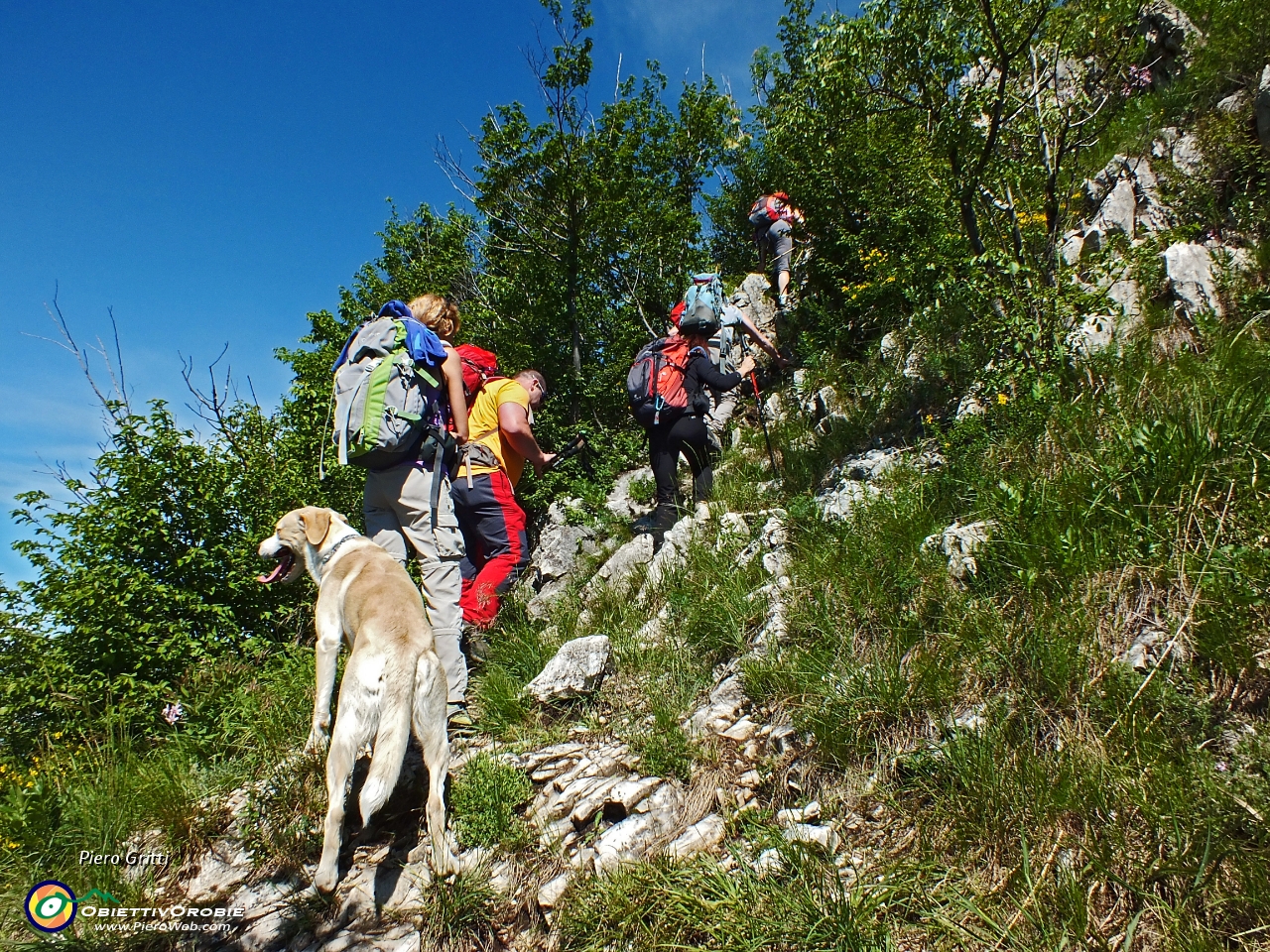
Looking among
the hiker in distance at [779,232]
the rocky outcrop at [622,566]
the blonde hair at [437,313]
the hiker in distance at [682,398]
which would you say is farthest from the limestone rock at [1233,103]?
the blonde hair at [437,313]

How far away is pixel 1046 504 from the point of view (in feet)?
11.4

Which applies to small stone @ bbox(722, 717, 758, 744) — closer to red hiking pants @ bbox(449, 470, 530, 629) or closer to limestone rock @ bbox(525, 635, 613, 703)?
limestone rock @ bbox(525, 635, 613, 703)

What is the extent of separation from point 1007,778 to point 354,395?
14.2ft

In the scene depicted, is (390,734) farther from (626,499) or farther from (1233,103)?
(1233,103)

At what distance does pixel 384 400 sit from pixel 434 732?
7.28ft

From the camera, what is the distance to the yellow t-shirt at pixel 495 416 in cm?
577

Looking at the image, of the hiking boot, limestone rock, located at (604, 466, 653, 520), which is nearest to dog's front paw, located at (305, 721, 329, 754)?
the hiking boot

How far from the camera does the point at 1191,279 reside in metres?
4.80

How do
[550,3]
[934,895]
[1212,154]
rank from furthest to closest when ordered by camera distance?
[550,3] < [1212,154] < [934,895]

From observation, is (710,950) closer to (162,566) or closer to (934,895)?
(934,895)

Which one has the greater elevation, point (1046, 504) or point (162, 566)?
point (162, 566)

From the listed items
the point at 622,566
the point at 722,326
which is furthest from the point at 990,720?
the point at 722,326

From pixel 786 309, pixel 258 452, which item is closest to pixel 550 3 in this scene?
pixel 786 309

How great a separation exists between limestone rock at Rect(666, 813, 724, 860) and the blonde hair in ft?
13.0
